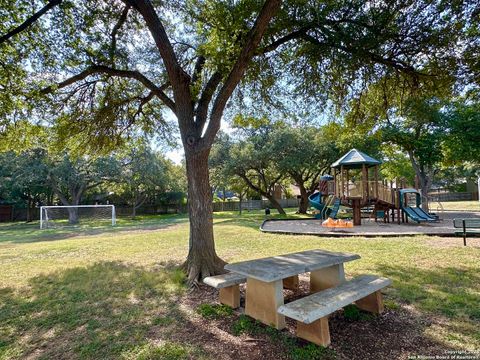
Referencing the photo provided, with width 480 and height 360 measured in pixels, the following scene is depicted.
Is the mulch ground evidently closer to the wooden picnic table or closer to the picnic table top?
the wooden picnic table

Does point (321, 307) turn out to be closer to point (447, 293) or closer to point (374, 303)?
point (374, 303)

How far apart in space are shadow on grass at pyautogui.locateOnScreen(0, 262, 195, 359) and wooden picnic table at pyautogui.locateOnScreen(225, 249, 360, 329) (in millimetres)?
857

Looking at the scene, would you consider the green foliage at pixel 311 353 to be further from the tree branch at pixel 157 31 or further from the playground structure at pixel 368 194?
the playground structure at pixel 368 194

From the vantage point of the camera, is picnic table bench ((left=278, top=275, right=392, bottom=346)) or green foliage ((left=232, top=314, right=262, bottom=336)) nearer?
picnic table bench ((left=278, top=275, right=392, bottom=346))

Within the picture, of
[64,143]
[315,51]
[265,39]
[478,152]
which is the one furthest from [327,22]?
[478,152]

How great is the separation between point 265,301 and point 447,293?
95.3 inches

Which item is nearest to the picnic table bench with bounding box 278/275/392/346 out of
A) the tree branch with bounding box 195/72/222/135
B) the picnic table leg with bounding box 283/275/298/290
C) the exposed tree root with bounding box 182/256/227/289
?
the picnic table leg with bounding box 283/275/298/290

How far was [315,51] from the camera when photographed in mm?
4910

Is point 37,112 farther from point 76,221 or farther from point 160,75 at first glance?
point 76,221

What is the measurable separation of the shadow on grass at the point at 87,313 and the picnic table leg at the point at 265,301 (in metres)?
0.81

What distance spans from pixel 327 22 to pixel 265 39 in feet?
3.43

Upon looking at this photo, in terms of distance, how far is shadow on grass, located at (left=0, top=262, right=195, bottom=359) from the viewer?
2.47 m

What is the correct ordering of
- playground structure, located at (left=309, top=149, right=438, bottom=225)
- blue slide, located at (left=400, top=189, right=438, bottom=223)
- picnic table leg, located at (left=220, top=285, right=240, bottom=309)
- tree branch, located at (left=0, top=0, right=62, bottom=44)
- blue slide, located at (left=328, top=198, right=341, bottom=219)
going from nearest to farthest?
1. picnic table leg, located at (left=220, top=285, right=240, bottom=309)
2. tree branch, located at (left=0, top=0, right=62, bottom=44)
3. blue slide, located at (left=400, top=189, right=438, bottom=223)
4. playground structure, located at (left=309, top=149, right=438, bottom=225)
5. blue slide, located at (left=328, top=198, right=341, bottom=219)

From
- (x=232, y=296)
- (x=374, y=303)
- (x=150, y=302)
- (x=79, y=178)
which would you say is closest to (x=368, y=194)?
(x=374, y=303)
